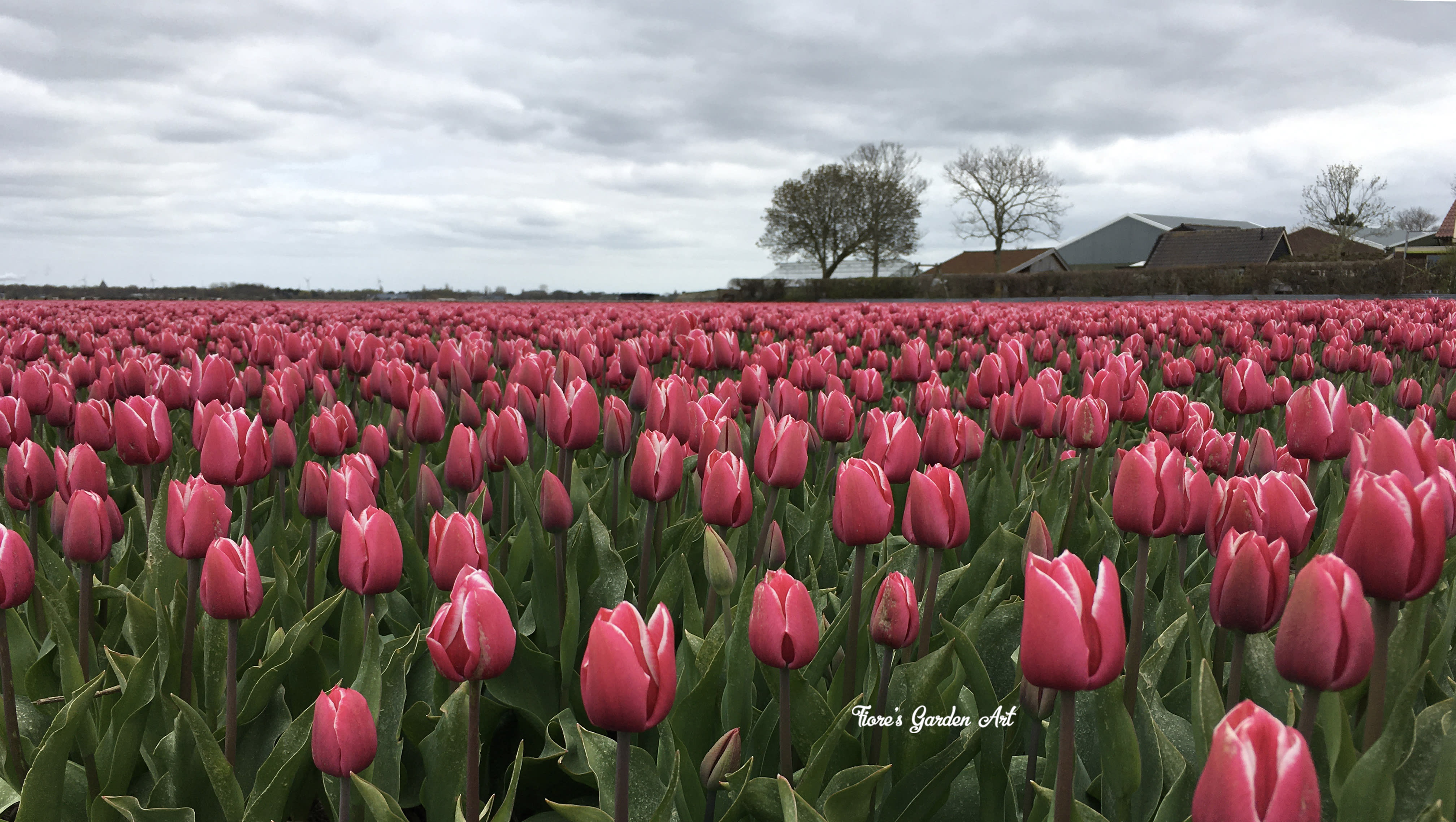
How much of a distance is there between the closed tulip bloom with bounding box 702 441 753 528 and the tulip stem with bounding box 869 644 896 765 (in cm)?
49

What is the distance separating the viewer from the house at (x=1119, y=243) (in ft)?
243

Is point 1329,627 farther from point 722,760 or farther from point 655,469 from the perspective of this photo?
point 655,469

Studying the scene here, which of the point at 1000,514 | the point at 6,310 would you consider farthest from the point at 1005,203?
the point at 1000,514

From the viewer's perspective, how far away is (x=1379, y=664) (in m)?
1.26

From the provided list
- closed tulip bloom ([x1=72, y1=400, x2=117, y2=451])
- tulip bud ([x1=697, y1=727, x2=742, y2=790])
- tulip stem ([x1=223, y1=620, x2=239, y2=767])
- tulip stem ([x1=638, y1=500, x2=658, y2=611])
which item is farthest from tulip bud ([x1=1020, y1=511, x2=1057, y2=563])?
closed tulip bloom ([x1=72, y1=400, x2=117, y2=451])

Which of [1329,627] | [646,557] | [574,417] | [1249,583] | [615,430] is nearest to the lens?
[1329,627]

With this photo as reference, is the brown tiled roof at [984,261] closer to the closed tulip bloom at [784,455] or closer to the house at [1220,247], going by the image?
the house at [1220,247]

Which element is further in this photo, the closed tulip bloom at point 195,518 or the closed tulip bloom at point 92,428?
the closed tulip bloom at point 92,428

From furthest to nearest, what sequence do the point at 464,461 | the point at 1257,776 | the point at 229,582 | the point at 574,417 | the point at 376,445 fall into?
the point at 376,445
the point at 574,417
the point at 464,461
the point at 229,582
the point at 1257,776

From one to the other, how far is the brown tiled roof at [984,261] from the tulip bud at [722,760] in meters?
84.6

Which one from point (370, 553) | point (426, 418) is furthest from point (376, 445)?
point (370, 553)

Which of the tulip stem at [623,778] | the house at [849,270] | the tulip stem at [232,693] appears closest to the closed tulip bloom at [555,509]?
the tulip stem at [232,693]

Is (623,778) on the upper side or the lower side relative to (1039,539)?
lower

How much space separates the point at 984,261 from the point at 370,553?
9100cm
